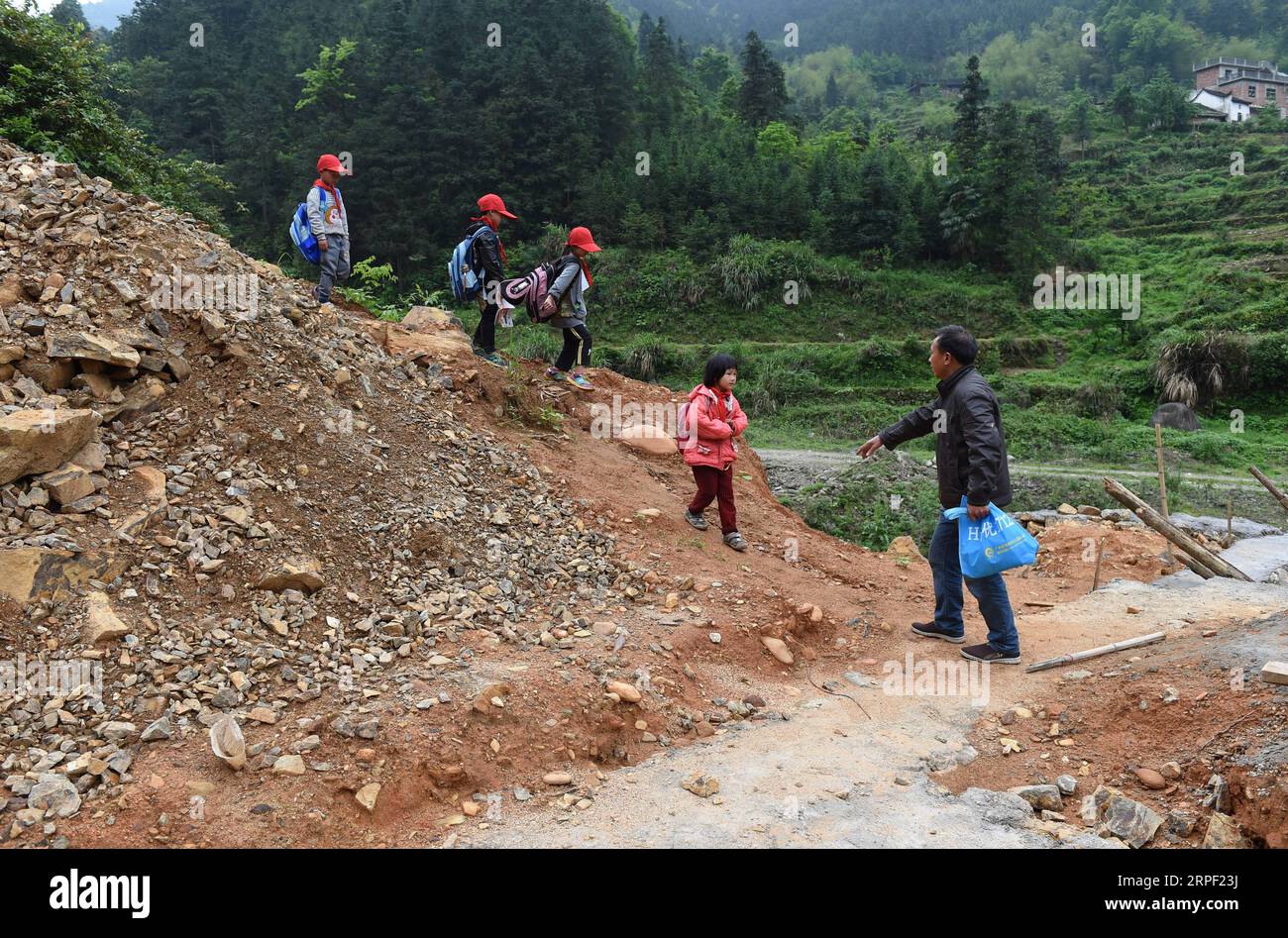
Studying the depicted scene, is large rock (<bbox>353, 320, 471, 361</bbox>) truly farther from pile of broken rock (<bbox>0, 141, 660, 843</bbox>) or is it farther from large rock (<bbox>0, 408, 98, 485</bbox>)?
large rock (<bbox>0, 408, 98, 485</bbox>)

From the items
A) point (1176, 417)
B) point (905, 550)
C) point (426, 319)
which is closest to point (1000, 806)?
point (905, 550)

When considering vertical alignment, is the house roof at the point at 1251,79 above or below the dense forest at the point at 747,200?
above

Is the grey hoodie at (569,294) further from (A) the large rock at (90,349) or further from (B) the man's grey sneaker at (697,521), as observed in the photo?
(A) the large rock at (90,349)

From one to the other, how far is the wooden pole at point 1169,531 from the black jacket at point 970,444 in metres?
1.99

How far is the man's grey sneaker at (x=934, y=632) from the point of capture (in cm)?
557

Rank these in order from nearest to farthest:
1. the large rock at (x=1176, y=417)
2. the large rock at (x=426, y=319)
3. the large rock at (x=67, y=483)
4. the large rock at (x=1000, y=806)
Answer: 1. the large rock at (x=1000, y=806)
2. the large rock at (x=67, y=483)
3. the large rock at (x=426, y=319)
4. the large rock at (x=1176, y=417)

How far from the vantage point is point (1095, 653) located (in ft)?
16.5

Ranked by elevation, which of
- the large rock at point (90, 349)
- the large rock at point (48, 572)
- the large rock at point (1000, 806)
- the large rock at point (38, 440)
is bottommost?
the large rock at point (1000, 806)

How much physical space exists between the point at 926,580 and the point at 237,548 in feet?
17.2

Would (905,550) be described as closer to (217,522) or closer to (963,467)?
(963,467)

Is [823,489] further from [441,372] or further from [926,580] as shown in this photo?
[441,372]

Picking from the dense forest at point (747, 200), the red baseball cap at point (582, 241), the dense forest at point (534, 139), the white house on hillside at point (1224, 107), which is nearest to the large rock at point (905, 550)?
the red baseball cap at point (582, 241)

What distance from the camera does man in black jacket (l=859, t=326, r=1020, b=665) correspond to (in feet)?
15.9

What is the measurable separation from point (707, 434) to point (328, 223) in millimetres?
3999
